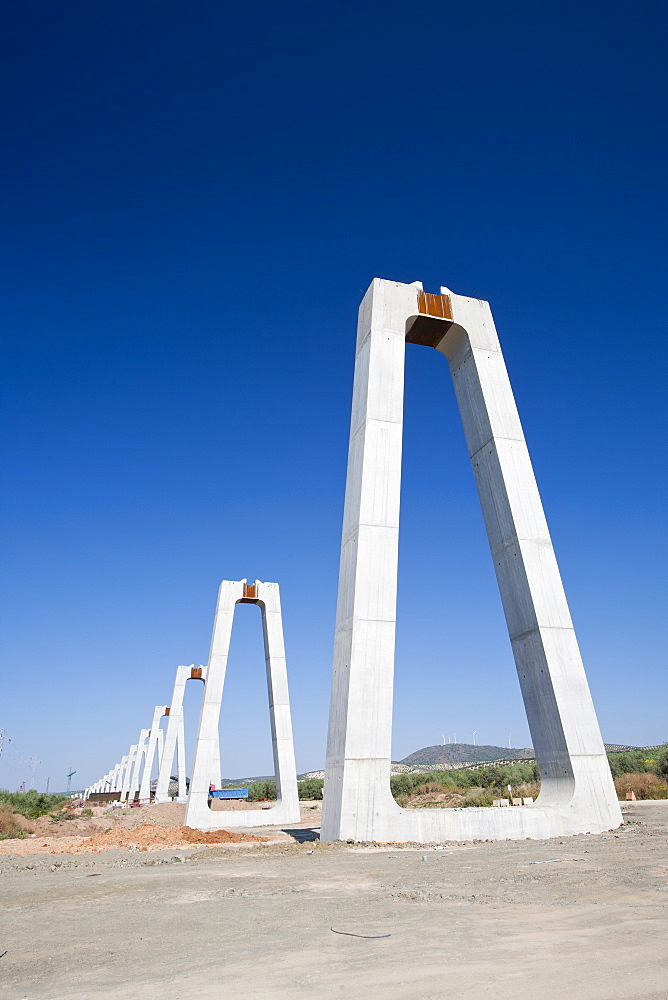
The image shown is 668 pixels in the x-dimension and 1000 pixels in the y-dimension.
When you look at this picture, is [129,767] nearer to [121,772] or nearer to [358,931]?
[121,772]

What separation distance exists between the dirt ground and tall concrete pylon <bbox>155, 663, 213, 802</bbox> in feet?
88.0

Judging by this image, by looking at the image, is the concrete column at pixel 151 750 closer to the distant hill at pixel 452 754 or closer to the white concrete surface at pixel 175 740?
the white concrete surface at pixel 175 740

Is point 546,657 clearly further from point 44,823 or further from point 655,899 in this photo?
point 44,823

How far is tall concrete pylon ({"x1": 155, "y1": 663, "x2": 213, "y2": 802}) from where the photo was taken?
114ft

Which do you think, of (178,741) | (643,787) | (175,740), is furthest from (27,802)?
(643,787)

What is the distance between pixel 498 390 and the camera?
10969 millimetres

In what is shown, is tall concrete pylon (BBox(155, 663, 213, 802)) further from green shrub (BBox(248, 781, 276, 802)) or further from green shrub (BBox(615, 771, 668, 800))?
green shrub (BBox(615, 771, 668, 800))

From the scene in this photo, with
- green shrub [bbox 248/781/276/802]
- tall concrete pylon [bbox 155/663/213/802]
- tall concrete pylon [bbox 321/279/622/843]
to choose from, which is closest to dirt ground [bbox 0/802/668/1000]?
tall concrete pylon [bbox 321/279/622/843]

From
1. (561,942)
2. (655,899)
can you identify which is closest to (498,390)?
(655,899)

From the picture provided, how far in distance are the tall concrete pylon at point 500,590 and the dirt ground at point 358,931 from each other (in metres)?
1.78

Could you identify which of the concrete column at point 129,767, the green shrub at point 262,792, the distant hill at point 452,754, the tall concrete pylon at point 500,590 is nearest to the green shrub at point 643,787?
the tall concrete pylon at point 500,590

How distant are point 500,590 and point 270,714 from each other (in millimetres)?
12805

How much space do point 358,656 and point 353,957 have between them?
5.67 metres

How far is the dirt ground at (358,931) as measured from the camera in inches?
96.2
